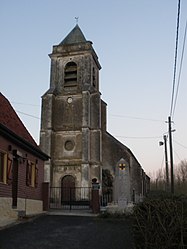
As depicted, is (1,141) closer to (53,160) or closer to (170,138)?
(170,138)

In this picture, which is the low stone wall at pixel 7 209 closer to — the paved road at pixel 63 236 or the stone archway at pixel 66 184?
the paved road at pixel 63 236

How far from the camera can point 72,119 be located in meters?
35.9

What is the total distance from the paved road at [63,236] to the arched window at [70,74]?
956 inches

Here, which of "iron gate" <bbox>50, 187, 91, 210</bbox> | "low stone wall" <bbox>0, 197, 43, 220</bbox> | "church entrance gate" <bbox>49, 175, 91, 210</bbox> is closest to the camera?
"low stone wall" <bbox>0, 197, 43, 220</bbox>

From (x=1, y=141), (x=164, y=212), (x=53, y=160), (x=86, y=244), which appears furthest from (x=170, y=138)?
(x=164, y=212)

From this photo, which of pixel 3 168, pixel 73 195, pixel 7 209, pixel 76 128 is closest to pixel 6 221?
pixel 7 209

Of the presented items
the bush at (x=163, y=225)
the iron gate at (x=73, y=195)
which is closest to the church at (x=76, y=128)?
the iron gate at (x=73, y=195)

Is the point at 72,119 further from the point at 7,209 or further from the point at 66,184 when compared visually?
the point at 7,209

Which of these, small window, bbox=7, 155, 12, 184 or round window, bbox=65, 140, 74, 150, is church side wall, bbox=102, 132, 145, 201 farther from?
small window, bbox=7, 155, 12, 184

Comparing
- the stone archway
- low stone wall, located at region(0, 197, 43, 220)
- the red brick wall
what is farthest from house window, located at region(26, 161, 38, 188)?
the stone archway

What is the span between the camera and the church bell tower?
34281 mm

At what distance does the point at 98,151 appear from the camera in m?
34.7

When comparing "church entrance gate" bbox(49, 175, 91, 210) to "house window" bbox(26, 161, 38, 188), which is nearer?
"house window" bbox(26, 161, 38, 188)

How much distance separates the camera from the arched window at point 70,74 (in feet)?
123
